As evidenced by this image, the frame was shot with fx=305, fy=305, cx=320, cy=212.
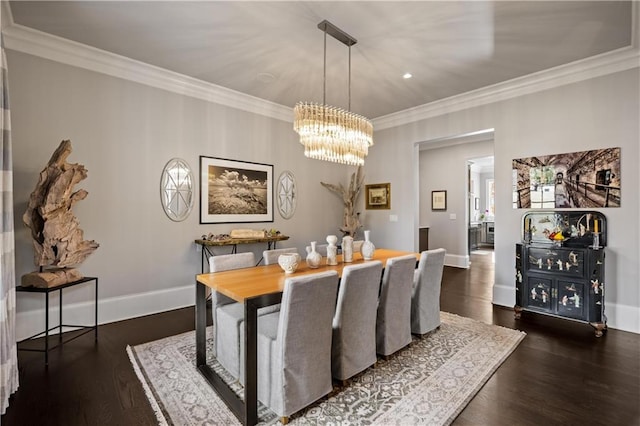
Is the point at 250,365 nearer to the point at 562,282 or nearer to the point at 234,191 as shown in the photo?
the point at 234,191

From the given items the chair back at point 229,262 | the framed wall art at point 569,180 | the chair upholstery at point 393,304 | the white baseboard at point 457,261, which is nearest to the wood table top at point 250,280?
the chair back at point 229,262

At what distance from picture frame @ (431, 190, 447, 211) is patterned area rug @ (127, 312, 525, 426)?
444cm

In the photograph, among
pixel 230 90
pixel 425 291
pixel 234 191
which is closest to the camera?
pixel 425 291

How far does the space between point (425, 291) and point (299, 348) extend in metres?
1.63

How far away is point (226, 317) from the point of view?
231 cm

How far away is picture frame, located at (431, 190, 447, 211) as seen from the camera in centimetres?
713

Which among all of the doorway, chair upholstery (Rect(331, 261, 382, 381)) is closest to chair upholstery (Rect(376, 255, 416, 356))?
chair upholstery (Rect(331, 261, 382, 381))

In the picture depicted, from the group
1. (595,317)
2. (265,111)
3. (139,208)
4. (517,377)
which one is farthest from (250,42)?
(595,317)

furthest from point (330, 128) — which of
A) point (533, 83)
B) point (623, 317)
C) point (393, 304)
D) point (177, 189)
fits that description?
point (623, 317)

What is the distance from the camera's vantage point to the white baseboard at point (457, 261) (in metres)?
6.76

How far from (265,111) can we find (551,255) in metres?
4.22

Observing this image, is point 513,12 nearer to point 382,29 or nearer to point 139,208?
point 382,29

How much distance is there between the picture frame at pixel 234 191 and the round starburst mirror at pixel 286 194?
0.61 ft

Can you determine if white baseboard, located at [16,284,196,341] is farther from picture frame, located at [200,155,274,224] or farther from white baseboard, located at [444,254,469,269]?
white baseboard, located at [444,254,469,269]
